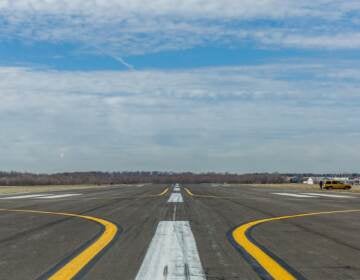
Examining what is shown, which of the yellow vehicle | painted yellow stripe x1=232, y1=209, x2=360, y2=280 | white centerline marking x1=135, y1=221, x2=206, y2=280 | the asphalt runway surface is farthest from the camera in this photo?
the yellow vehicle

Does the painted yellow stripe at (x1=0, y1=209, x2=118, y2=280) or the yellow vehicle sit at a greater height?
the yellow vehicle

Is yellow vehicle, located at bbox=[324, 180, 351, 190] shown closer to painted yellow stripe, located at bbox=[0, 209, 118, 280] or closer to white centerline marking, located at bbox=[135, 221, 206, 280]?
painted yellow stripe, located at bbox=[0, 209, 118, 280]

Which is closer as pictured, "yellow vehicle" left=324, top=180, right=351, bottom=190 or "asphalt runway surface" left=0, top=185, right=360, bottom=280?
"asphalt runway surface" left=0, top=185, right=360, bottom=280

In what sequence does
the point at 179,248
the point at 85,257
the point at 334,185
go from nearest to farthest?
the point at 85,257 → the point at 179,248 → the point at 334,185

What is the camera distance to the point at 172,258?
8.12m

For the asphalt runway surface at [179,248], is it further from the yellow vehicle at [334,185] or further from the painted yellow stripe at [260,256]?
the yellow vehicle at [334,185]

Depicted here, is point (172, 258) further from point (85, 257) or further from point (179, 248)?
point (85, 257)

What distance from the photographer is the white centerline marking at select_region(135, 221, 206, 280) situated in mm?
6918

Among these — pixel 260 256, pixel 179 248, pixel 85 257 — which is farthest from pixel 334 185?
pixel 85 257

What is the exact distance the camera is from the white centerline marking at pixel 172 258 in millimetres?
6918

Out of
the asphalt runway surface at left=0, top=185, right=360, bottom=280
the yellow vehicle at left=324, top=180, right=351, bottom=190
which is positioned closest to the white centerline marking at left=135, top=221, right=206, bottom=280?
the asphalt runway surface at left=0, top=185, right=360, bottom=280

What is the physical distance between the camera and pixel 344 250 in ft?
30.1

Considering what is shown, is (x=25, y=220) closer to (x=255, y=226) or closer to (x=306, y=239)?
(x=255, y=226)

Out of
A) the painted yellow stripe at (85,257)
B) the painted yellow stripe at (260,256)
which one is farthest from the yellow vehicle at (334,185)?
the painted yellow stripe at (85,257)
